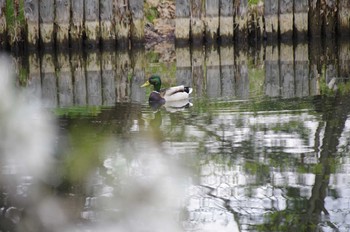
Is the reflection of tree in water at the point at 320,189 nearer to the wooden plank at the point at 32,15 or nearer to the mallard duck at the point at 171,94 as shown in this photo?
the mallard duck at the point at 171,94

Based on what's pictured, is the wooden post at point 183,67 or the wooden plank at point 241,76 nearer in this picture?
the wooden plank at point 241,76

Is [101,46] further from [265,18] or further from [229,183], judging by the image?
[229,183]

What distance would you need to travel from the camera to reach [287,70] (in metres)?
17.3

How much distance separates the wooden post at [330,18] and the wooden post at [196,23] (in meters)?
2.85

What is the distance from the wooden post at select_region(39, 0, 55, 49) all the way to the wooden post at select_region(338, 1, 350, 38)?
6497 millimetres

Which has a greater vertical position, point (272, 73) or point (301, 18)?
point (301, 18)

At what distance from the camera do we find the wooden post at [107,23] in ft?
70.0

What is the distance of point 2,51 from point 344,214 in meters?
15.1

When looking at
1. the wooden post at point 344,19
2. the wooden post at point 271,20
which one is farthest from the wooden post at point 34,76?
the wooden post at point 344,19

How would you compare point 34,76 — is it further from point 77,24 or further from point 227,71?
point 77,24

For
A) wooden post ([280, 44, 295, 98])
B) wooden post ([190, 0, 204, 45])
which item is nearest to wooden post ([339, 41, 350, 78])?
wooden post ([280, 44, 295, 98])

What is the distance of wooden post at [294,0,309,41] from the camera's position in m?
21.5

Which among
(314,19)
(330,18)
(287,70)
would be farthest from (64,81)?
(330,18)

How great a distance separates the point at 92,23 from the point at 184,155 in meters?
12.1
